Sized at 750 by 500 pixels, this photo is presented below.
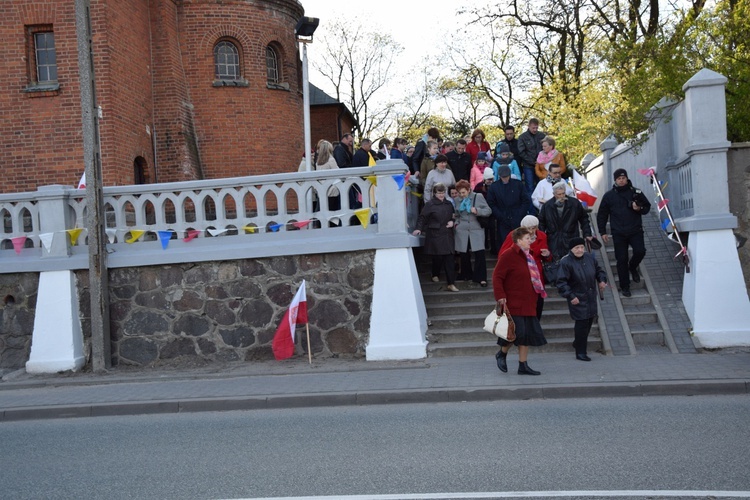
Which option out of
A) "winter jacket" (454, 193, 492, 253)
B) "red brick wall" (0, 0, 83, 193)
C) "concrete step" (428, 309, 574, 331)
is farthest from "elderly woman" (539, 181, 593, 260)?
"red brick wall" (0, 0, 83, 193)

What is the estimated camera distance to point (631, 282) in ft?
40.4

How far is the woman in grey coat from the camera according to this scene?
1254 centimetres

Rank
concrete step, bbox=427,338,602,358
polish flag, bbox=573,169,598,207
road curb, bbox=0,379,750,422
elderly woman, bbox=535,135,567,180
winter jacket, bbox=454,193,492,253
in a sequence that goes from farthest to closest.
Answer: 1. polish flag, bbox=573,169,598,207
2. elderly woman, bbox=535,135,567,180
3. winter jacket, bbox=454,193,492,253
4. concrete step, bbox=427,338,602,358
5. road curb, bbox=0,379,750,422

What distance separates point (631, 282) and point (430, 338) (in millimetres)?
3388

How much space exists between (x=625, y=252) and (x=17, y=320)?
31.0 feet

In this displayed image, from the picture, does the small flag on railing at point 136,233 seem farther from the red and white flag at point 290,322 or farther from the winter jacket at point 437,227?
the winter jacket at point 437,227

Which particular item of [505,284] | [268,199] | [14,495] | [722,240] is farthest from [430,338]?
[268,199]

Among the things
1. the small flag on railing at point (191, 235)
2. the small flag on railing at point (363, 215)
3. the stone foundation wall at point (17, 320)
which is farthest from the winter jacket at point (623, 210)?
the stone foundation wall at point (17, 320)

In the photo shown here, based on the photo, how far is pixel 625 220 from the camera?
11.7 meters

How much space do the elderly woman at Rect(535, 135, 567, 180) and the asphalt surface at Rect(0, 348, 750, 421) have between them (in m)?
4.06

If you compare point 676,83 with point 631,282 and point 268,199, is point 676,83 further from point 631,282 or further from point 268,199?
point 268,199

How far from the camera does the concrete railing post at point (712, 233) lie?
1060 centimetres

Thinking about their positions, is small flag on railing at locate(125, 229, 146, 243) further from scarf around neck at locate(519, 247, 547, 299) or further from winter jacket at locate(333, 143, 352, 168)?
scarf around neck at locate(519, 247, 547, 299)

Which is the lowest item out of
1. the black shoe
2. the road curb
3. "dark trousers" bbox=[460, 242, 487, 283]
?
the road curb
